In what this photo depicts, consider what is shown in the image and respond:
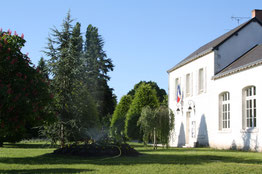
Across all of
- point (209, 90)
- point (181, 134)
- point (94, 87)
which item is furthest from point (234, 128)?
point (94, 87)

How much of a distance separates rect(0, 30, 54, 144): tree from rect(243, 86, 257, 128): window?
431 inches

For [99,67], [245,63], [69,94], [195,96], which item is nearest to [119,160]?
[69,94]

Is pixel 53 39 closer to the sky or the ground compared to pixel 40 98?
closer to the sky

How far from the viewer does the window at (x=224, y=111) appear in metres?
21.7

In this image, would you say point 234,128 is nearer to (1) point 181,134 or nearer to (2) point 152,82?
(1) point 181,134

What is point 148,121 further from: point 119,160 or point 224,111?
point 119,160

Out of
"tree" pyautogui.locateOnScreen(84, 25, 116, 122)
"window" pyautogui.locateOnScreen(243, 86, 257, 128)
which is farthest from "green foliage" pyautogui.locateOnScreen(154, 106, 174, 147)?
"tree" pyautogui.locateOnScreen(84, 25, 116, 122)

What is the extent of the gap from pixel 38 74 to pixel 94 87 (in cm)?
3377

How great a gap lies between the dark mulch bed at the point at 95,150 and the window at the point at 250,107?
24.8 ft

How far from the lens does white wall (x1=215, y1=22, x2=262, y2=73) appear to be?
75.8 ft

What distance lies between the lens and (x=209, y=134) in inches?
923

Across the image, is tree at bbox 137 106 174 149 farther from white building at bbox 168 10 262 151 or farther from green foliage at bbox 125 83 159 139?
green foliage at bbox 125 83 159 139

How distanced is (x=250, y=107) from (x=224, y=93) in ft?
9.54

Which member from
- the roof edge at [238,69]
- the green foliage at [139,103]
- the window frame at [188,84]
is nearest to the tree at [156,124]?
the roof edge at [238,69]
